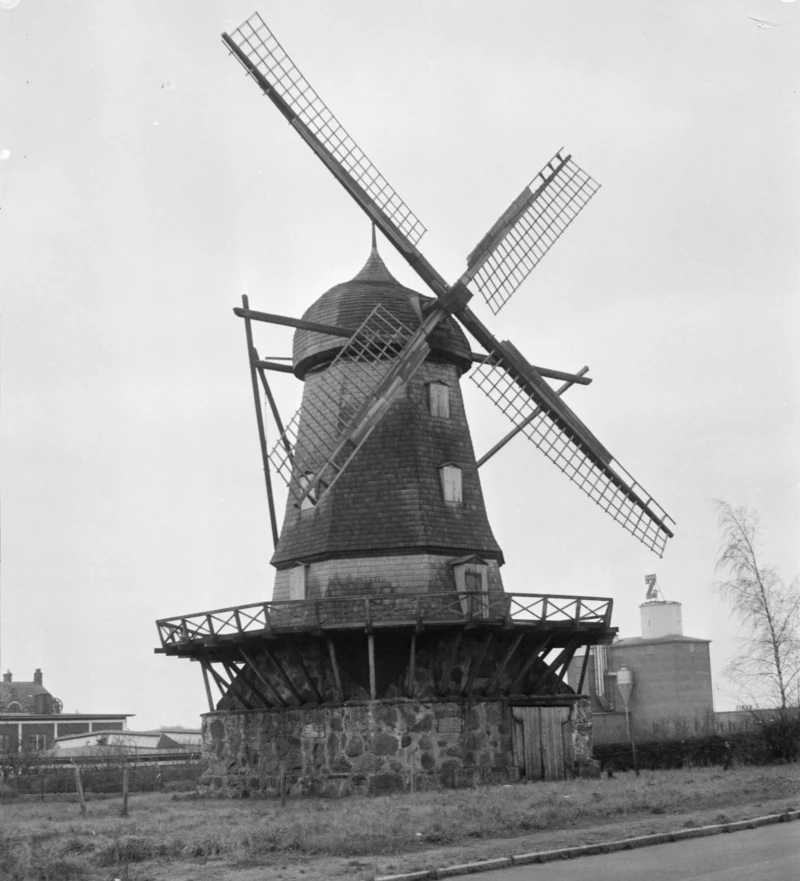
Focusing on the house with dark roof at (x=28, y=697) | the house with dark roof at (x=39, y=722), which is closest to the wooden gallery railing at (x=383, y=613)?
the house with dark roof at (x=39, y=722)

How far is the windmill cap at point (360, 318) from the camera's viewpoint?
24.5 m

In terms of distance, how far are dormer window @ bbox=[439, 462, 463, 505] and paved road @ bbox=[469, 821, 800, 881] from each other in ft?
39.0

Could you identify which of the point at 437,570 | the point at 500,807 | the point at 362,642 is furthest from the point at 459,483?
the point at 500,807

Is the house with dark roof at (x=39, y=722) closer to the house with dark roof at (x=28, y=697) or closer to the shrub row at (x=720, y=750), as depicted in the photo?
the house with dark roof at (x=28, y=697)

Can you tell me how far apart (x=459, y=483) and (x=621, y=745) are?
1176cm

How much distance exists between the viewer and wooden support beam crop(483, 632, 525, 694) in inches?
881

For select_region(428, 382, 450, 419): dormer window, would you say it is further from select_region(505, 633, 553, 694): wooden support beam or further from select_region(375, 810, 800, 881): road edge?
select_region(375, 810, 800, 881): road edge

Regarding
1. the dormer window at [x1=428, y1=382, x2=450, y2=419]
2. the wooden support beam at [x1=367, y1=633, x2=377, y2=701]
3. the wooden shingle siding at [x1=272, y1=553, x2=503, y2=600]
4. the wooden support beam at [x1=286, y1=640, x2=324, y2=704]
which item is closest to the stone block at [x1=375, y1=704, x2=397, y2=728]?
the wooden support beam at [x1=367, y1=633, x2=377, y2=701]

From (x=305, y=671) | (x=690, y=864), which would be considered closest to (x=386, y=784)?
(x=305, y=671)

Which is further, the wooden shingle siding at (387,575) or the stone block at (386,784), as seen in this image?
the wooden shingle siding at (387,575)

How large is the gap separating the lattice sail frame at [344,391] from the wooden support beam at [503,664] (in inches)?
188

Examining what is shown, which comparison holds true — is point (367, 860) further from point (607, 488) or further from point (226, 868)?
point (607, 488)

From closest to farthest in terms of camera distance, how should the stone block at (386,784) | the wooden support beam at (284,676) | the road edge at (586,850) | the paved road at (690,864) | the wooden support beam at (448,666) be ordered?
the paved road at (690,864)
the road edge at (586,850)
the stone block at (386,784)
the wooden support beam at (448,666)
the wooden support beam at (284,676)

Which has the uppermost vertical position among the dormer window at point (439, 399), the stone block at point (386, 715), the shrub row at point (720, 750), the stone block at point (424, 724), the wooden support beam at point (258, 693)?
the dormer window at point (439, 399)
